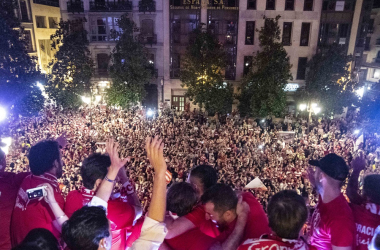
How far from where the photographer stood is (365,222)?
2771 millimetres

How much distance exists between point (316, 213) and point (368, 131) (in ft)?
36.9

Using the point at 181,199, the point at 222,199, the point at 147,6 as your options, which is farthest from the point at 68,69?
the point at 222,199

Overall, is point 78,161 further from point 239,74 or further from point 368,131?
point 239,74

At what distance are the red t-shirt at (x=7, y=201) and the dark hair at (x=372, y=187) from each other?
156 inches

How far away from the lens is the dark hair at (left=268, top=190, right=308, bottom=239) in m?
2.23

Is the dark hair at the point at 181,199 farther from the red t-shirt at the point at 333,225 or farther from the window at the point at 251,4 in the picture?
the window at the point at 251,4

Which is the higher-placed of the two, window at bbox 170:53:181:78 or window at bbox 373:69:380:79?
window at bbox 170:53:181:78

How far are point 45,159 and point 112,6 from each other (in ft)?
68.9

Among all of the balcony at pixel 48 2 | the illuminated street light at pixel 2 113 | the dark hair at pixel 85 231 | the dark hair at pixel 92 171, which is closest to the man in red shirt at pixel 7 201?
the dark hair at pixel 92 171

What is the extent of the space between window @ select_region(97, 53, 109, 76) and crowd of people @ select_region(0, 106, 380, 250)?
460cm

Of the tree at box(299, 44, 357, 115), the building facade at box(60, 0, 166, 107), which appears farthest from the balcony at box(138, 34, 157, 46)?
the tree at box(299, 44, 357, 115)

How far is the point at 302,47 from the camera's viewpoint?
2138 centimetres

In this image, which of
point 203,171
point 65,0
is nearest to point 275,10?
point 65,0

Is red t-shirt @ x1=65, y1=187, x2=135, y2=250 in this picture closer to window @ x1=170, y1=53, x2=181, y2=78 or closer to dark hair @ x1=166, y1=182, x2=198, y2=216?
dark hair @ x1=166, y1=182, x2=198, y2=216
